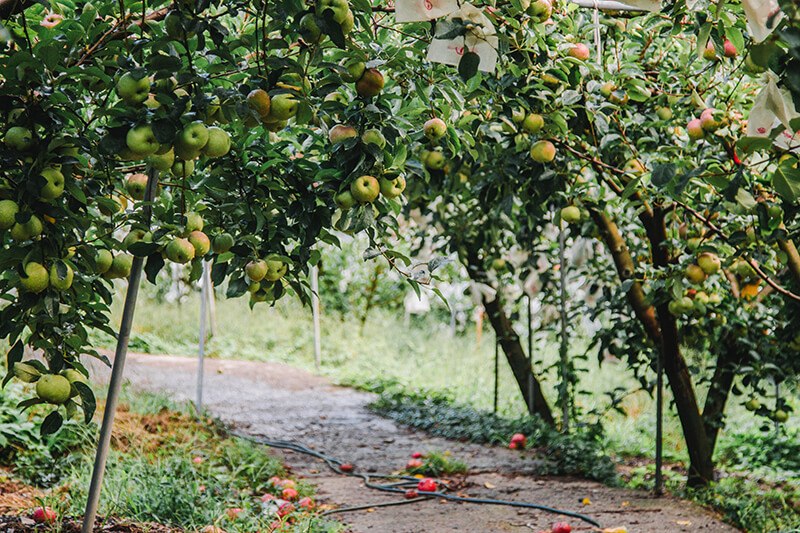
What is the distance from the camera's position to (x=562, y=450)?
331 cm

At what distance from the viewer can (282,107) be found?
3.56ft

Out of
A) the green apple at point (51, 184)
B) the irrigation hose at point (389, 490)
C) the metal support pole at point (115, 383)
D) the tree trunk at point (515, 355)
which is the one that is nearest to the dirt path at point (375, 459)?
the irrigation hose at point (389, 490)

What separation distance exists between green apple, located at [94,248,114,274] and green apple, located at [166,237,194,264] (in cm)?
34

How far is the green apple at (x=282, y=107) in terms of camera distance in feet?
3.55

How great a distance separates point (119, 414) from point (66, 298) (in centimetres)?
225

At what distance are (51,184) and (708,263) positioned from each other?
2.03 metres

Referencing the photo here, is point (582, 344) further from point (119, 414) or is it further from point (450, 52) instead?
point (450, 52)

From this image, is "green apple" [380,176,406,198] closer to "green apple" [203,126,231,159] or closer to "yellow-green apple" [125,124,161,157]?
"green apple" [203,126,231,159]

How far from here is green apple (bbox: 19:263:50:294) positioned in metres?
1.12

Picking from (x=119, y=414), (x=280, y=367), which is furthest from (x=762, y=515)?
(x=280, y=367)

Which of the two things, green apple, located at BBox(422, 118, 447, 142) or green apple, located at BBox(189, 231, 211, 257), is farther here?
green apple, located at BBox(422, 118, 447, 142)

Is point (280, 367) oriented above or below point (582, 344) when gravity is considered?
below

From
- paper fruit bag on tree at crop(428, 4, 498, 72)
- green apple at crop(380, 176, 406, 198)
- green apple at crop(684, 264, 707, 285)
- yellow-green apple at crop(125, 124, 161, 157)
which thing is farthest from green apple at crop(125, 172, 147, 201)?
green apple at crop(684, 264, 707, 285)

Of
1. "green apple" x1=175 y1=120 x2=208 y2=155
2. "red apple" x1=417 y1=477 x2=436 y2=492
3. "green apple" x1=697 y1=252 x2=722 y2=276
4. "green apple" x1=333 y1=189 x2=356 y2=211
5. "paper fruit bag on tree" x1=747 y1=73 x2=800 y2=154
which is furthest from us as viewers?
"red apple" x1=417 y1=477 x2=436 y2=492
